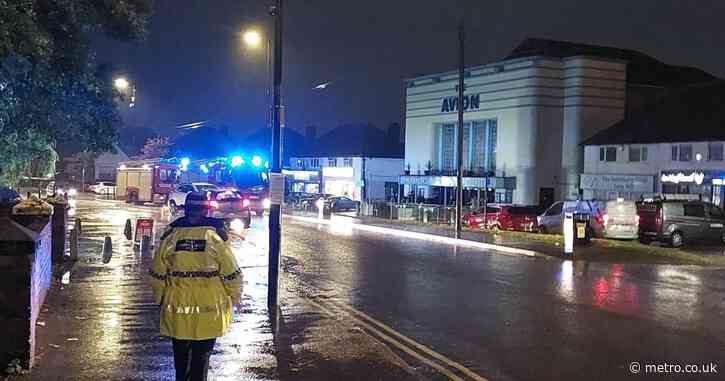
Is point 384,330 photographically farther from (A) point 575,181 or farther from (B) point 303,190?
(B) point 303,190

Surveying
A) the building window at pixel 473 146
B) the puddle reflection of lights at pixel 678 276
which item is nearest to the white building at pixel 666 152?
the building window at pixel 473 146

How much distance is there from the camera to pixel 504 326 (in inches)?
442

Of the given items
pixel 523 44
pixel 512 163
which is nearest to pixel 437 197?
pixel 512 163

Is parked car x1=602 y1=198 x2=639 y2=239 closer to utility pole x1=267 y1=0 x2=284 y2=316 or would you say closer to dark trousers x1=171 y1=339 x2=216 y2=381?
utility pole x1=267 y1=0 x2=284 y2=316

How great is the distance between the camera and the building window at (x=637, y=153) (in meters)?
44.3

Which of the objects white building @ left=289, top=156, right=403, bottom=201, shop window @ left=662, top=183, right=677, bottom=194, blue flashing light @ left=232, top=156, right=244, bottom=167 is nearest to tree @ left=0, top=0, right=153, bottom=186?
blue flashing light @ left=232, top=156, right=244, bottom=167

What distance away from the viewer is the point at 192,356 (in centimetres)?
611

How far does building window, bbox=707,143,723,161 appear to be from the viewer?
128 feet

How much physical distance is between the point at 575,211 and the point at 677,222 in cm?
365

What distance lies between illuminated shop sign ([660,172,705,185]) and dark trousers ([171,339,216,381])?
37899 mm

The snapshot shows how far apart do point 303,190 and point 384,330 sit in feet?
232

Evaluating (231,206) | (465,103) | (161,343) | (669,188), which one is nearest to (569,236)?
(161,343)

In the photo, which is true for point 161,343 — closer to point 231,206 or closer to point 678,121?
point 231,206

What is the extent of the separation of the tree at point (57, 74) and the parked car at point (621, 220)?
1818 cm
